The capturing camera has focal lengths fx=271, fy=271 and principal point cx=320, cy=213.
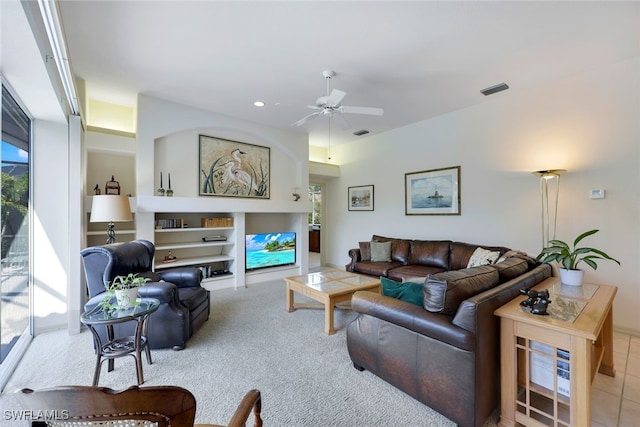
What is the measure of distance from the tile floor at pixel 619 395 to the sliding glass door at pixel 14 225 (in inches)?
172

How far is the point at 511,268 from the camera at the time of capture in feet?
7.17

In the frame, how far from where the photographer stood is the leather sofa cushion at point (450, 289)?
1.65 meters

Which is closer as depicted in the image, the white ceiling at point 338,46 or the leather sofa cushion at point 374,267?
the white ceiling at point 338,46

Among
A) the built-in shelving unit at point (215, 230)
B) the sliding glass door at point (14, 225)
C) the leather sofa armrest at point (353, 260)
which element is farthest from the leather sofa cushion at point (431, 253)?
the sliding glass door at point (14, 225)

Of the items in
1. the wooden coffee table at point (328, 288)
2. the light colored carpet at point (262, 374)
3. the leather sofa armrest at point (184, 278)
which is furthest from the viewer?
the leather sofa armrest at point (184, 278)

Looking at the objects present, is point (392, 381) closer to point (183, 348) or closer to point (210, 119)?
point (183, 348)

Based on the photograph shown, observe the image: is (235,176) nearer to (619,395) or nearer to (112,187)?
(112,187)

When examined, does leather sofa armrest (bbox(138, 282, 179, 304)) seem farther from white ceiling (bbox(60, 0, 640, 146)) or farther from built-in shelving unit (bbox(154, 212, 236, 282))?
white ceiling (bbox(60, 0, 640, 146))

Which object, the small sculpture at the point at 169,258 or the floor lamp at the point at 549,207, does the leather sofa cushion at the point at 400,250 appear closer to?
the floor lamp at the point at 549,207

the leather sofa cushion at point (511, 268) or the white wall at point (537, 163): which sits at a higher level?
the white wall at point (537, 163)

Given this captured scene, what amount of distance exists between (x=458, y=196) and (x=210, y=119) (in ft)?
14.2

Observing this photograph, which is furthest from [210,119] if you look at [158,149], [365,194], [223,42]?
[365,194]

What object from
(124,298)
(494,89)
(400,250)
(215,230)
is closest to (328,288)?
(124,298)

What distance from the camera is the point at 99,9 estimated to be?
2.26 meters
